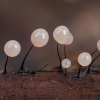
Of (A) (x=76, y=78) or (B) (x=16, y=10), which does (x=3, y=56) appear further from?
(A) (x=76, y=78)

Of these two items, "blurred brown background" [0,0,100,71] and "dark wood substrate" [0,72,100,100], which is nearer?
"dark wood substrate" [0,72,100,100]

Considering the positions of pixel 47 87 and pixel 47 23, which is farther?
pixel 47 23

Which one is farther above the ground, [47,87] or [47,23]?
[47,23]

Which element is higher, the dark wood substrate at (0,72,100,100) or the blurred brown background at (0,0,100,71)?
the blurred brown background at (0,0,100,71)

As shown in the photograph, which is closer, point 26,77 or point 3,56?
point 26,77

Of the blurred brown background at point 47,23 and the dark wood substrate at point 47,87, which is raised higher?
the blurred brown background at point 47,23

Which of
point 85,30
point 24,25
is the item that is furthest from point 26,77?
point 85,30

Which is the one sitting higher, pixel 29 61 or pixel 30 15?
pixel 30 15

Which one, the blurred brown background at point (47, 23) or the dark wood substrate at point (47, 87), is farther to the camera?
the blurred brown background at point (47, 23)
